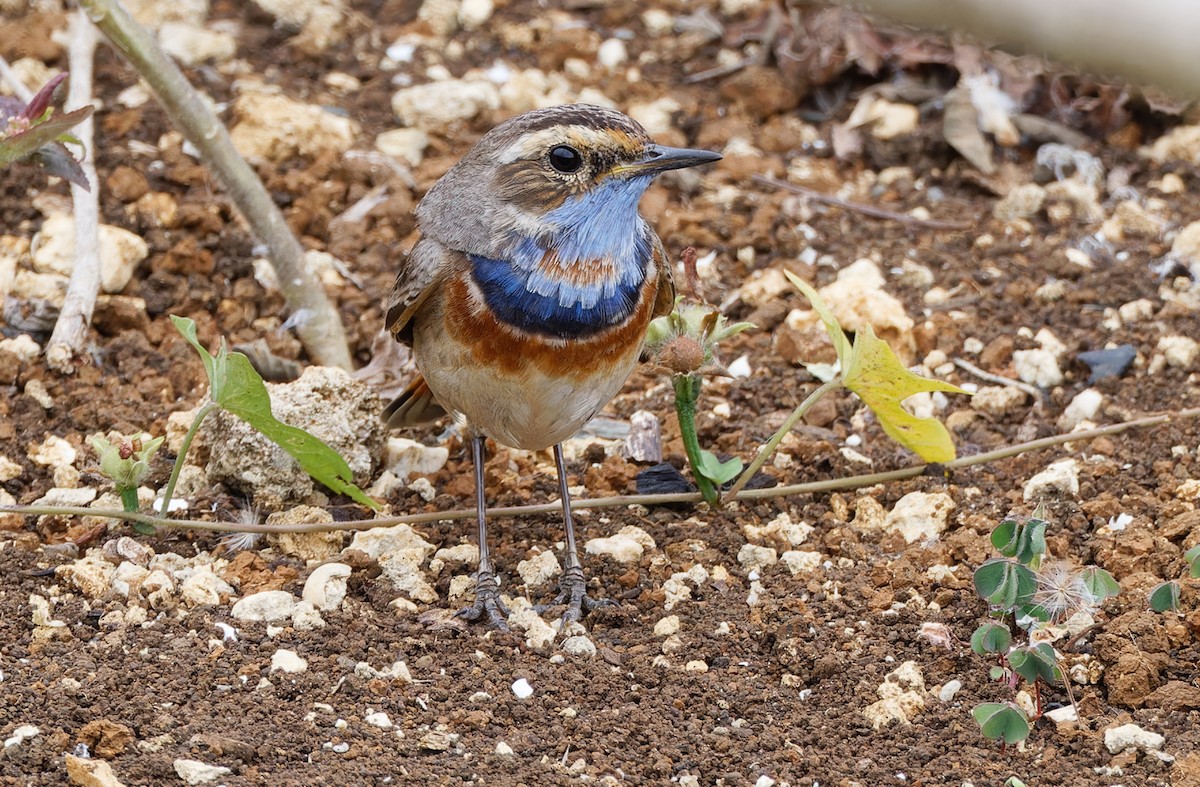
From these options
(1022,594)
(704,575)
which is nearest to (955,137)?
(704,575)

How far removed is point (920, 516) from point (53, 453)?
292cm

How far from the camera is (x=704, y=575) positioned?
14.6 ft

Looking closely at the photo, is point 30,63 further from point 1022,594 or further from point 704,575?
point 1022,594

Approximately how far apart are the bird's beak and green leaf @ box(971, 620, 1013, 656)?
1.53 meters

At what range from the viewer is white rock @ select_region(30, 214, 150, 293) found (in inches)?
223

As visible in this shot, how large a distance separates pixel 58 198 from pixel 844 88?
381 cm

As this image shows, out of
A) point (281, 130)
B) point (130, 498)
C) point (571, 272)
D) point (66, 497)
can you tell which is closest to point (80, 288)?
point (66, 497)

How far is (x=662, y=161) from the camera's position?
162 inches

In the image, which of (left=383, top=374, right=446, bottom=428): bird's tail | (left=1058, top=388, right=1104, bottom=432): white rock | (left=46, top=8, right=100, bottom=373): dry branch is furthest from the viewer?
(left=46, top=8, right=100, bottom=373): dry branch

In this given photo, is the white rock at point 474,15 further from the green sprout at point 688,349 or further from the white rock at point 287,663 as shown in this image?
the white rock at point 287,663

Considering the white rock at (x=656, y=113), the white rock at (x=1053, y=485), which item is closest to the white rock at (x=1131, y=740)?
the white rock at (x=1053, y=485)

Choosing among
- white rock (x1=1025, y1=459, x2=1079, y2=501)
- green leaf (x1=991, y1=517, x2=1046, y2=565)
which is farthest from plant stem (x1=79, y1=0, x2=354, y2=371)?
green leaf (x1=991, y1=517, x2=1046, y2=565)

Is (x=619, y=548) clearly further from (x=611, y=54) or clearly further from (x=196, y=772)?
(x=611, y=54)

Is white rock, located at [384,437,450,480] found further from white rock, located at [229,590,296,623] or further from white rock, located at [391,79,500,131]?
white rock, located at [391,79,500,131]
